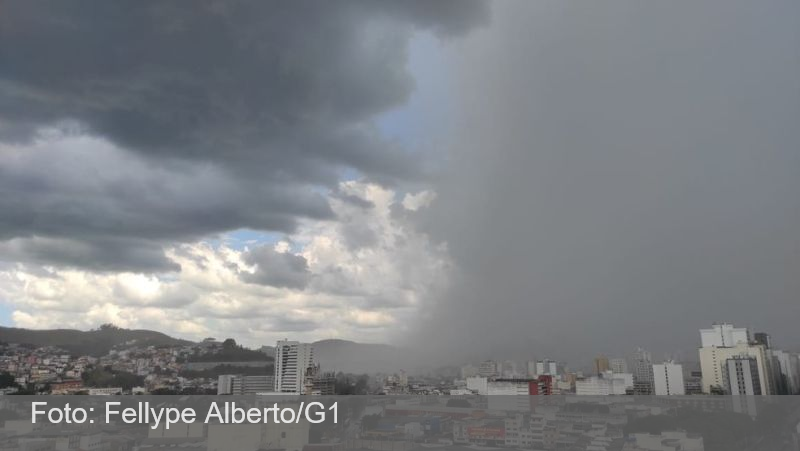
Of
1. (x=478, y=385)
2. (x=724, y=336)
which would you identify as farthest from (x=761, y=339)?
(x=478, y=385)

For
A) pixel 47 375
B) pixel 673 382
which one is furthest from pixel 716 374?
pixel 47 375

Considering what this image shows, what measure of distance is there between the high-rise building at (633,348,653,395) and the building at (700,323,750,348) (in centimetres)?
322

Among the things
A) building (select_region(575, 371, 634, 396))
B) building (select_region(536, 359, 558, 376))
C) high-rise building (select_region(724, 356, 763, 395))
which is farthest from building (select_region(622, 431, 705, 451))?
building (select_region(536, 359, 558, 376))

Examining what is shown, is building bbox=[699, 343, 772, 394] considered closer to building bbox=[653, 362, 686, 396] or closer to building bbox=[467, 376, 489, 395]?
building bbox=[653, 362, 686, 396]

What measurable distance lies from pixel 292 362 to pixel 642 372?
1967 centimetres

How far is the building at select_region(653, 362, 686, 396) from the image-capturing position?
20062 millimetres

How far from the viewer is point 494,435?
10.9m

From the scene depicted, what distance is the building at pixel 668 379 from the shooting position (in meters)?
20.1

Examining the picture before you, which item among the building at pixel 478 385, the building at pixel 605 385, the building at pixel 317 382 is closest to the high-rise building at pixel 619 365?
the building at pixel 605 385

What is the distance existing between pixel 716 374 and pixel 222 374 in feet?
60.3

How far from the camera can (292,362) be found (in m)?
17.2

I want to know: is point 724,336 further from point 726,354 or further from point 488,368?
point 488,368

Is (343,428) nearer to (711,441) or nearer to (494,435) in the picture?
(494,435)

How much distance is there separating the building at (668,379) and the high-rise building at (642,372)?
1.37m
